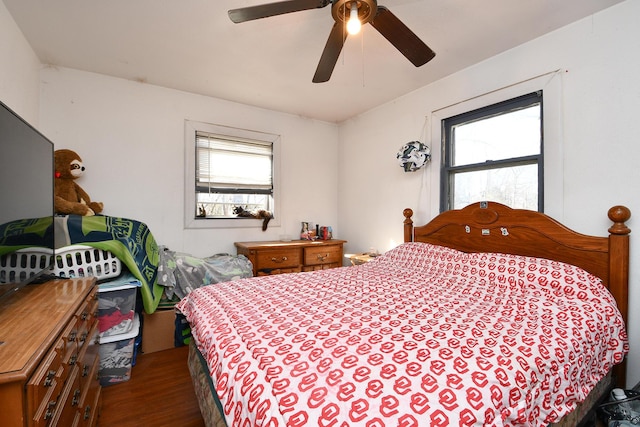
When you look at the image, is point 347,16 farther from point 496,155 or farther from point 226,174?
point 226,174

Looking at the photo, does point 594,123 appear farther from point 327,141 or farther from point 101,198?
point 101,198

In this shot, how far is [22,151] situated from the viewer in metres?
1.32

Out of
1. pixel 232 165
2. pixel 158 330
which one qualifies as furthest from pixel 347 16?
pixel 158 330

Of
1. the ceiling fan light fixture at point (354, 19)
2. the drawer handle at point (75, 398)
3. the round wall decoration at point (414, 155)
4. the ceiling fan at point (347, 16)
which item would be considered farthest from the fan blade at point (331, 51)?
the drawer handle at point (75, 398)

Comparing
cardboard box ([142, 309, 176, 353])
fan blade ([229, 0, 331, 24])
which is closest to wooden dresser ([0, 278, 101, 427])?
cardboard box ([142, 309, 176, 353])

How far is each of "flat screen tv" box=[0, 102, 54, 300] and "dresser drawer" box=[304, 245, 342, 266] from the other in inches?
88.6

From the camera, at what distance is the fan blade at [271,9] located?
141 centimetres

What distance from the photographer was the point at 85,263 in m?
2.01

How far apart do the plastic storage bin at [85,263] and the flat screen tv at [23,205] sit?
334mm

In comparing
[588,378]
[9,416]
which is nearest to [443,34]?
[588,378]

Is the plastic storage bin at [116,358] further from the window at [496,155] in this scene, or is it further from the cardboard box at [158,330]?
the window at [496,155]

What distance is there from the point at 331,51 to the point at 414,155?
1.52 meters

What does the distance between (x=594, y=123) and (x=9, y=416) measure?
3025 mm

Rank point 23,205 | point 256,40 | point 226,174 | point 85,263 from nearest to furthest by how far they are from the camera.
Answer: point 23,205, point 85,263, point 256,40, point 226,174
